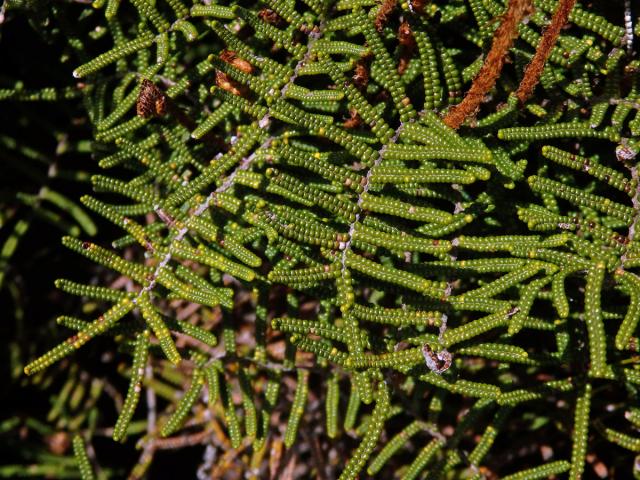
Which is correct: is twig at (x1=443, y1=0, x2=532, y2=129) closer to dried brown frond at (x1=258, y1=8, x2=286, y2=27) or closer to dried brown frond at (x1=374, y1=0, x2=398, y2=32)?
dried brown frond at (x1=374, y1=0, x2=398, y2=32)

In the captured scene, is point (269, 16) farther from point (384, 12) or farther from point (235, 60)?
point (384, 12)

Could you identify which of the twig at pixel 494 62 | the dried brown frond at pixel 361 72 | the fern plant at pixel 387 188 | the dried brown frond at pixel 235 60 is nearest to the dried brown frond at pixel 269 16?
the fern plant at pixel 387 188

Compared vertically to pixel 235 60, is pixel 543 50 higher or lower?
higher

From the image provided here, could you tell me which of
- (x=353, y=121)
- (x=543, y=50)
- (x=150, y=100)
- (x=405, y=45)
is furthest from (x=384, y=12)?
(x=150, y=100)

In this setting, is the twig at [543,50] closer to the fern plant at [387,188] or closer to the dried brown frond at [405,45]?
the fern plant at [387,188]

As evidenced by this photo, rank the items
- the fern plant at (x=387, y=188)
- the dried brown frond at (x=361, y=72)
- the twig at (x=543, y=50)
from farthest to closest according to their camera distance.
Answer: the dried brown frond at (x=361, y=72) < the fern plant at (x=387, y=188) < the twig at (x=543, y=50)

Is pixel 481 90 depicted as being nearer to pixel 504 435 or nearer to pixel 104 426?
pixel 504 435

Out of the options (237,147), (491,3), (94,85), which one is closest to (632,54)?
(491,3)

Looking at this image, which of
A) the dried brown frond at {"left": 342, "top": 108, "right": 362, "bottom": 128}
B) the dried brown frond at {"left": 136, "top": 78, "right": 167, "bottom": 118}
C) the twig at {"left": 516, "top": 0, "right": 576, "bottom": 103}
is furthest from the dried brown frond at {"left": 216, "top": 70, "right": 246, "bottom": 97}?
the twig at {"left": 516, "top": 0, "right": 576, "bottom": 103}
